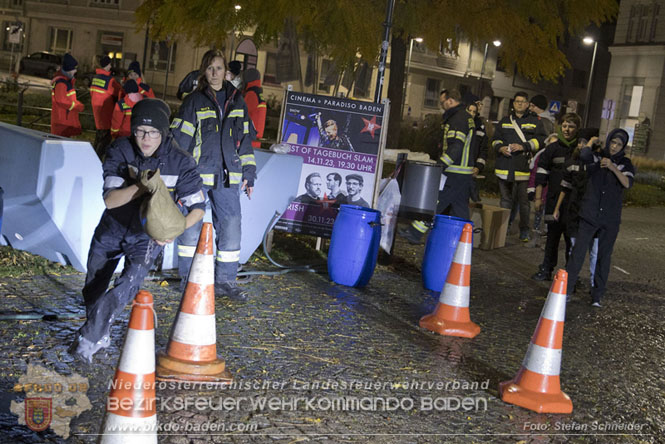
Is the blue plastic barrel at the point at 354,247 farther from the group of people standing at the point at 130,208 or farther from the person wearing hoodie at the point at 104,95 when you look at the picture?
the person wearing hoodie at the point at 104,95

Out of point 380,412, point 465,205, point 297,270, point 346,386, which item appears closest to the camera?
point 380,412

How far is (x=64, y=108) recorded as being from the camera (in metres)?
11.4

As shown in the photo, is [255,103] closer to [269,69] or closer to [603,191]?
[603,191]

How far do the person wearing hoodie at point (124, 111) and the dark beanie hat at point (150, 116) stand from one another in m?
6.09

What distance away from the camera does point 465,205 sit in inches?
413

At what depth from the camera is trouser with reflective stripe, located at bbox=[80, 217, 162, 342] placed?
5.01 m

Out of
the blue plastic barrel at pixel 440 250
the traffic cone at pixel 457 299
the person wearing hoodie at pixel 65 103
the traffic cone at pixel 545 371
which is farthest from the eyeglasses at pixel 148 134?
the person wearing hoodie at pixel 65 103

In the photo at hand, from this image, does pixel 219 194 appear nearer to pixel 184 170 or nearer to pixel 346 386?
pixel 184 170

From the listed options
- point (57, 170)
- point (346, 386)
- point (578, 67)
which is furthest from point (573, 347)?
point (578, 67)

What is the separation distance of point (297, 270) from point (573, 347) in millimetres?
3011

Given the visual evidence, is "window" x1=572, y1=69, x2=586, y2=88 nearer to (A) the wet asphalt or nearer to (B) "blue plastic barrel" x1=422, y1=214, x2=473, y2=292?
(A) the wet asphalt

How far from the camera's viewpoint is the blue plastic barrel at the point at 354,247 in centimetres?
822

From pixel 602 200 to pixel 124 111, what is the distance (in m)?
6.22

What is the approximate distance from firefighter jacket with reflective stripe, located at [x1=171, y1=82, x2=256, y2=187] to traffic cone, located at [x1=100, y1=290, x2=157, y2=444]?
345 cm
